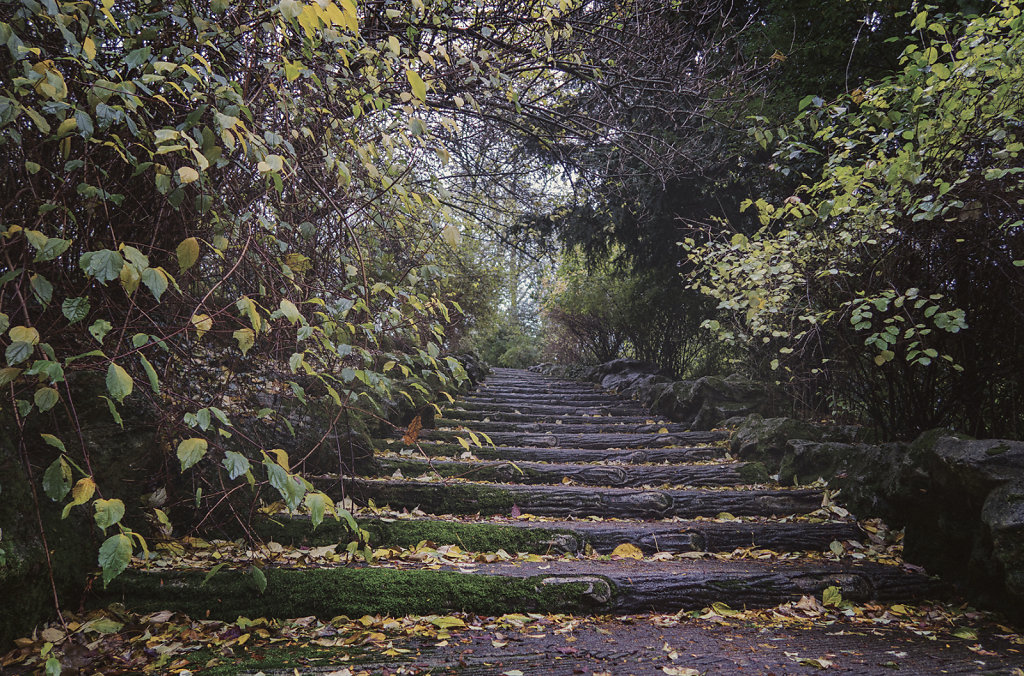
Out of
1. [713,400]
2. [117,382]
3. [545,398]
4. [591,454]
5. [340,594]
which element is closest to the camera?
[117,382]

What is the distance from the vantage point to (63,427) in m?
2.54

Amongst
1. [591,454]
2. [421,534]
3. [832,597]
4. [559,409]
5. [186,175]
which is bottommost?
[832,597]

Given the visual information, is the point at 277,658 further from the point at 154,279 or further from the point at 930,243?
the point at 930,243

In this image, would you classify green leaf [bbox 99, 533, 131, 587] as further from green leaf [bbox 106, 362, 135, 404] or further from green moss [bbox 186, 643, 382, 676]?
green moss [bbox 186, 643, 382, 676]

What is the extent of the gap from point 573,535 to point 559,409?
4667 mm

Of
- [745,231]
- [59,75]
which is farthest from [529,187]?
[59,75]

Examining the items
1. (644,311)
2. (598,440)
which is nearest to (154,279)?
(598,440)

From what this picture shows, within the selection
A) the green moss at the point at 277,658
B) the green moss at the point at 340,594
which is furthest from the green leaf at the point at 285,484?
the green moss at the point at 340,594

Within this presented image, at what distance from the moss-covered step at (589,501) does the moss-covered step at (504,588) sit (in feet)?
2.83

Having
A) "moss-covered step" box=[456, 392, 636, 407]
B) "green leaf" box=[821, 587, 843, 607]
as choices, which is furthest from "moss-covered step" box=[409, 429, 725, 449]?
"green leaf" box=[821, 587, 843, 607]

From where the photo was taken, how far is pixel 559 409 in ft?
26.9

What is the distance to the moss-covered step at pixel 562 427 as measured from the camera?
6457mm

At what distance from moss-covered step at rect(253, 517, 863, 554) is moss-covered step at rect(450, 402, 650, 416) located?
155 inches

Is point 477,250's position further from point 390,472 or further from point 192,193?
point 192,193
